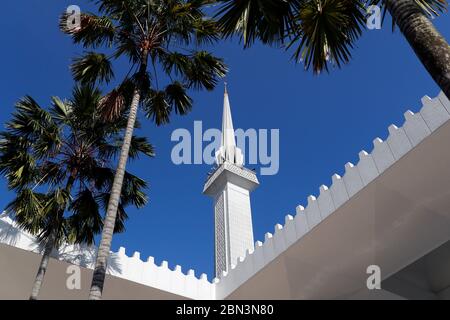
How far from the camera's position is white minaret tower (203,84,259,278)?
2473 centimetres

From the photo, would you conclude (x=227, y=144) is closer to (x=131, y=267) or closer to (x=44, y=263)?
(x=131, y=267)

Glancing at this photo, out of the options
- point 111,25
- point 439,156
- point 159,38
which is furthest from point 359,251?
point 111,25

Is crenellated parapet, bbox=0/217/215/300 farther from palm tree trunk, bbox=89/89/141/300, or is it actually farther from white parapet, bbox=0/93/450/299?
palm tree trunk, bbox=89/89/141/300

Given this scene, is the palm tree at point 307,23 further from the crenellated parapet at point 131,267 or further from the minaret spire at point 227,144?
the minaret spire at point 227,144

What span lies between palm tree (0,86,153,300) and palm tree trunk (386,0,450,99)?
22.9 feet

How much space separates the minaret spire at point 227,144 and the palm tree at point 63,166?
2056 centimetres

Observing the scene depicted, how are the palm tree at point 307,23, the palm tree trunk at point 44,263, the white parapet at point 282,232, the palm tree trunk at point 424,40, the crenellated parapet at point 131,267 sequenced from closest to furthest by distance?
1. the palm tree trunk at point 424,40
2. the palm tree at point 307,23
3. the white parapet at point 282,232
4. the palm tree trunk at point 44,263
5. the crenellated parapet at point 131,267

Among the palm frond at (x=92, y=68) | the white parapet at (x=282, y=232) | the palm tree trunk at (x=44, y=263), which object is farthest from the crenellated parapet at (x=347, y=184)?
the palm frond at (x=92, y=68)

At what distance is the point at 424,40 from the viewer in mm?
3705

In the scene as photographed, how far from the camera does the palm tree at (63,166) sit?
29.9 ft
